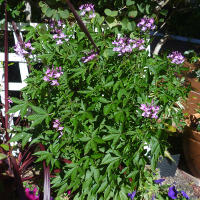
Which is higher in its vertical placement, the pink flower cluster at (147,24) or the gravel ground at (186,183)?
the pink flower cluster at (147,24)

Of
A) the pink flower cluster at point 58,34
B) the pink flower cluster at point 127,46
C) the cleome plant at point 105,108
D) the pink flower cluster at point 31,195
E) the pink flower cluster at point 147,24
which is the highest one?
the pink flower cluster at point 147,24

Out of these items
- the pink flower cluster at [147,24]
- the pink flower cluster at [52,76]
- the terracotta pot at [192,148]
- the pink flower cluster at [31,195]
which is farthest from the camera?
the terracotta pot at [192,148]

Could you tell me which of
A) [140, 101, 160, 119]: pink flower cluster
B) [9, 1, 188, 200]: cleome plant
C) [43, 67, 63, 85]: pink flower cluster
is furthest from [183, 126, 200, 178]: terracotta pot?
[43, 67, 63, 85]: pink flower cluster

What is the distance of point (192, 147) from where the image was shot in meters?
2.29

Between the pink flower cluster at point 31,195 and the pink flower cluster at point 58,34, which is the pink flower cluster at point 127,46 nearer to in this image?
the pink flower cluster at point 58,34

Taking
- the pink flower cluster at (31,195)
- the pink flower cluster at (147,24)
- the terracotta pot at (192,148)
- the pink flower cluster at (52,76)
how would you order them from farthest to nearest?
1. the terracotta pot at (192,148)
2. the pink flower cluster at (31,195)
3. the pink flower cluster at (147,24)
4. the pink flower cluster at (52,76)

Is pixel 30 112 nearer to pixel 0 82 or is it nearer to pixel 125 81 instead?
pixel 0 82

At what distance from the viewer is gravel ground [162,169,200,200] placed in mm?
2299

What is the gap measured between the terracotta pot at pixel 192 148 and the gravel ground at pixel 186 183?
8cm

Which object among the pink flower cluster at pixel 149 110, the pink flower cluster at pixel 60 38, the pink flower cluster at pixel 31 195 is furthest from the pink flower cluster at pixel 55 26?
the pink flower cluster at pixel 31 195

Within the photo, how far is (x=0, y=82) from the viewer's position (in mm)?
2234

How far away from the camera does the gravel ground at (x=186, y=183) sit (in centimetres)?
230

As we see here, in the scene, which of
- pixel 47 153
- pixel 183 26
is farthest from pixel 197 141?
pixel 183 26

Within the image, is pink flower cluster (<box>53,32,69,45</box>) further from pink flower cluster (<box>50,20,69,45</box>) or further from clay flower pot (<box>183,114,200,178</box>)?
clay flower pot (<box>183,114,200,178</box>)
